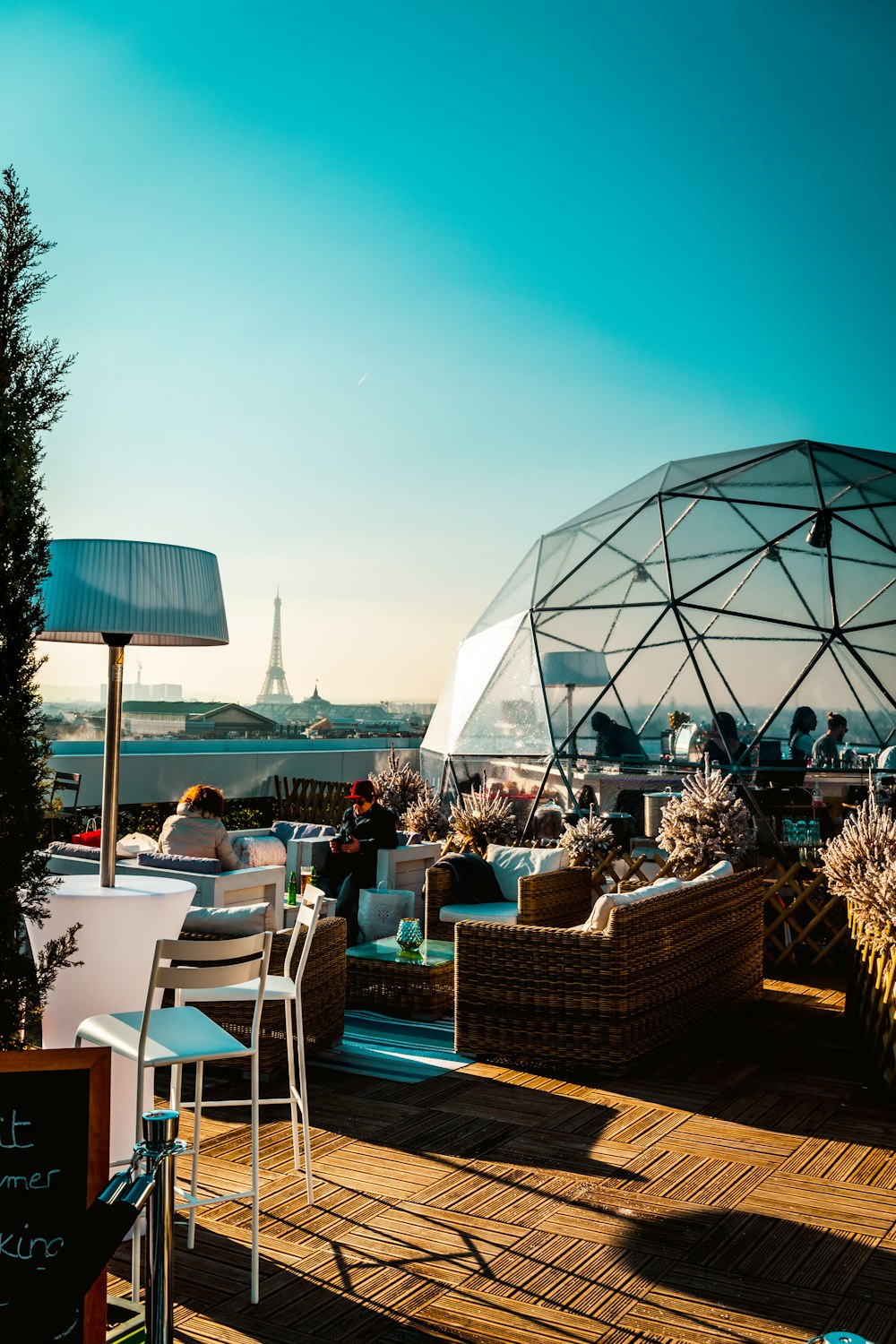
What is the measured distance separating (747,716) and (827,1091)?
17.9 ft

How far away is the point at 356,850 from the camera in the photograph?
317 inches

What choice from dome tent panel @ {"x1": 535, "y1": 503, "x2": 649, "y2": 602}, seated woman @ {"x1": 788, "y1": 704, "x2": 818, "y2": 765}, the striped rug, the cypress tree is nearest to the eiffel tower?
dome tent panel @ {"x1": 535, "y1": 503, "x2": 649, "y2": 602}

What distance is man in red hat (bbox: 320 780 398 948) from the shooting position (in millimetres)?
7969

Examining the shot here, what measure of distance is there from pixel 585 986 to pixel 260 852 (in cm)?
360

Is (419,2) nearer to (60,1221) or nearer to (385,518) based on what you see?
(385,518)

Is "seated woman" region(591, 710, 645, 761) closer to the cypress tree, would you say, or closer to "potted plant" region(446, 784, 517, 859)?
"potted plant" region(446, 784, 517, 859)

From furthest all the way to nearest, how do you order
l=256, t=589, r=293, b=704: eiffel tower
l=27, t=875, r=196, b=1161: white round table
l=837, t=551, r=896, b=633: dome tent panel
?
l=256, t=589, r=293, b=704: eiffel tower → l=837, t=551, r=896, b=633: dome tent panel → l=27, t=875, r=196, b=1161: white round table

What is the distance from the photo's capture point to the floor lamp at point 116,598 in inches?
143

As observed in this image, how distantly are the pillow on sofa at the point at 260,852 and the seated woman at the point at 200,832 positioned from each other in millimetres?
1033

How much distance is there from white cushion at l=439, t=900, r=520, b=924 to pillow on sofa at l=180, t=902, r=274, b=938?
228 cm

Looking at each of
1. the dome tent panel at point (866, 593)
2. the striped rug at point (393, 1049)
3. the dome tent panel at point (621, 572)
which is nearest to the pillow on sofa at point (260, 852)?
the striped rug at point (393, 1049)

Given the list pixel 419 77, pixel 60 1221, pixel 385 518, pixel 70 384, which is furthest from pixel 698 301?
pixel 60 1221

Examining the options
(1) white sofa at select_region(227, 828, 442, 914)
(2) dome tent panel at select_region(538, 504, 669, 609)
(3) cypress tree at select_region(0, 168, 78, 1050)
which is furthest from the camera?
(2) dome tent panel at select_region(538, 504, 669, 609)

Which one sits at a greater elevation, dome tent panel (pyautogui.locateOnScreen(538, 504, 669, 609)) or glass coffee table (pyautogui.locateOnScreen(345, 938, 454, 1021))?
dome tent panel (pyautogui.locateOnScreen(538, 504, 669, 609))
